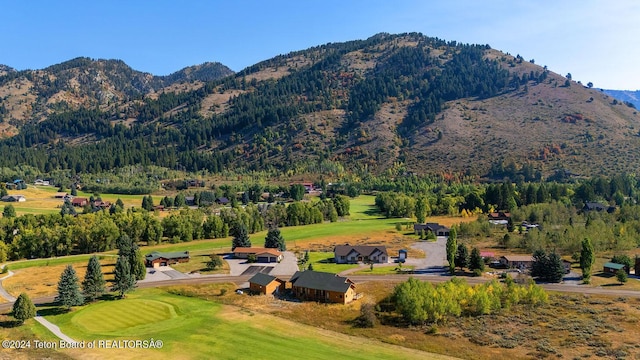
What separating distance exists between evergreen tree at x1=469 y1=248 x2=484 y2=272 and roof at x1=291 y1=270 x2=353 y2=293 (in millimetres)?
25003

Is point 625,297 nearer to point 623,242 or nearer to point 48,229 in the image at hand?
point 623,242

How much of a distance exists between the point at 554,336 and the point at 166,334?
44132 millimetres

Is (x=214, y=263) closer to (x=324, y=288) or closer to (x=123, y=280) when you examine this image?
(x=123, y=280)

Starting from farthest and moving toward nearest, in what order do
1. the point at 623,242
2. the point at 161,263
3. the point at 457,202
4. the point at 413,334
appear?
the point at 457,202, the point at 623,242, the point at 161,263, the point at 413,334

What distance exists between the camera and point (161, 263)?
280 feet

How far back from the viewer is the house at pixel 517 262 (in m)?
78.8

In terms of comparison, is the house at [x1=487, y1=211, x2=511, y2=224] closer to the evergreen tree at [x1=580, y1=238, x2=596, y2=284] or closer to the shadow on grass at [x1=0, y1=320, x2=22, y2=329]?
the evergreen tree at [x1=580, y1=238, x2=596, y2=284]

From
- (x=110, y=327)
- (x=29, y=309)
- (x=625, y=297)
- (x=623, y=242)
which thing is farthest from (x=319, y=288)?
(x=623, y=242)

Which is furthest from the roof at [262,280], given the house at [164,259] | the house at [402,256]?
the house at [402,256]

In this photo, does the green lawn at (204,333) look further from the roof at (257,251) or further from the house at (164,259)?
the roof at (257,251)

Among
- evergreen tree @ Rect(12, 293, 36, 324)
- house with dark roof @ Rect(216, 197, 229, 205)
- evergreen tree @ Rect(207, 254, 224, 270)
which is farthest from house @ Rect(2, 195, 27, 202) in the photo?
evergreen tree @ Rect(12, 293, 36, 324)

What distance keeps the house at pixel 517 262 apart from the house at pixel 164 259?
199 feet

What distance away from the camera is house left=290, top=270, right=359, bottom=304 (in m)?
62.5

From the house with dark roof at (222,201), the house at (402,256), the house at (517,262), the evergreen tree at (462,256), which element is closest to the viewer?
the evergreen tree at (462,256)
